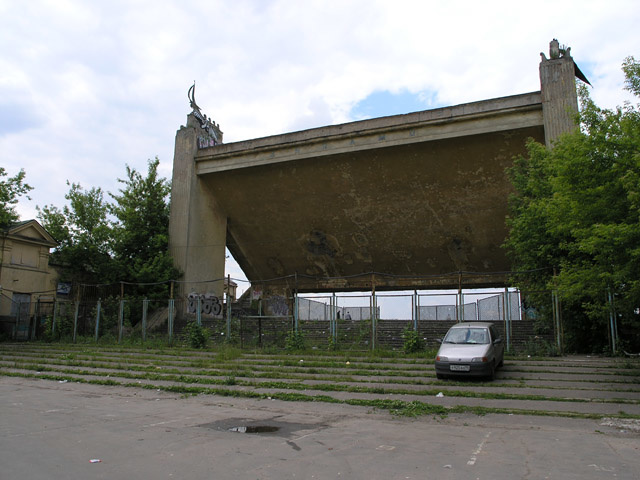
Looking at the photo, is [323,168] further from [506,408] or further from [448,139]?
[506,408]

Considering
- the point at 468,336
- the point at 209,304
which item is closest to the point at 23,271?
the point at 209,304

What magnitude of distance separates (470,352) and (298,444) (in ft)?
22.3

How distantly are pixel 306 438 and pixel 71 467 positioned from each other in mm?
2912

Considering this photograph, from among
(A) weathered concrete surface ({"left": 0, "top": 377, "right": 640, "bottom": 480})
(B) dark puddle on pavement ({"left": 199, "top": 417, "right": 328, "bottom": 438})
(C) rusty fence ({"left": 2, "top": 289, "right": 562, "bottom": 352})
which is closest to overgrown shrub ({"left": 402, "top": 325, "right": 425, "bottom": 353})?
(C) rusty fence ({"left": 2, "top": 289, "right": 562, "bottom": 352})

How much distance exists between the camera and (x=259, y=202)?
99.6 ft

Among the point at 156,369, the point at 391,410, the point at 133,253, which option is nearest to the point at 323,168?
the point at 133,253

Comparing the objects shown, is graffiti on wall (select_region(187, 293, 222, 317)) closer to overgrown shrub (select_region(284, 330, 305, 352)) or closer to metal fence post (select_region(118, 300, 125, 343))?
metal fence post (select_region(118, 300, 125, 343))

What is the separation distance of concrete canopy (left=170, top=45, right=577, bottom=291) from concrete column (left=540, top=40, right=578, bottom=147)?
0.17 ft

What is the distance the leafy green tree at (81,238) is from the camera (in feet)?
93.2

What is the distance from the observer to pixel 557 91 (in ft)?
71.4

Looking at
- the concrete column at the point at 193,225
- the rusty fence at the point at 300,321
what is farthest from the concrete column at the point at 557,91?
the concrete column at the point at 193,225

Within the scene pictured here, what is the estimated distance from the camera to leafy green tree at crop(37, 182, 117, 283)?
28406mm

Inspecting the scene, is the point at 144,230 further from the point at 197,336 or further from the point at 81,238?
the point at 197,336

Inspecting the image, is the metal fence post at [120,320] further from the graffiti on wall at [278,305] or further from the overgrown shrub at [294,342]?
the graffiti on wall at [278,305]
